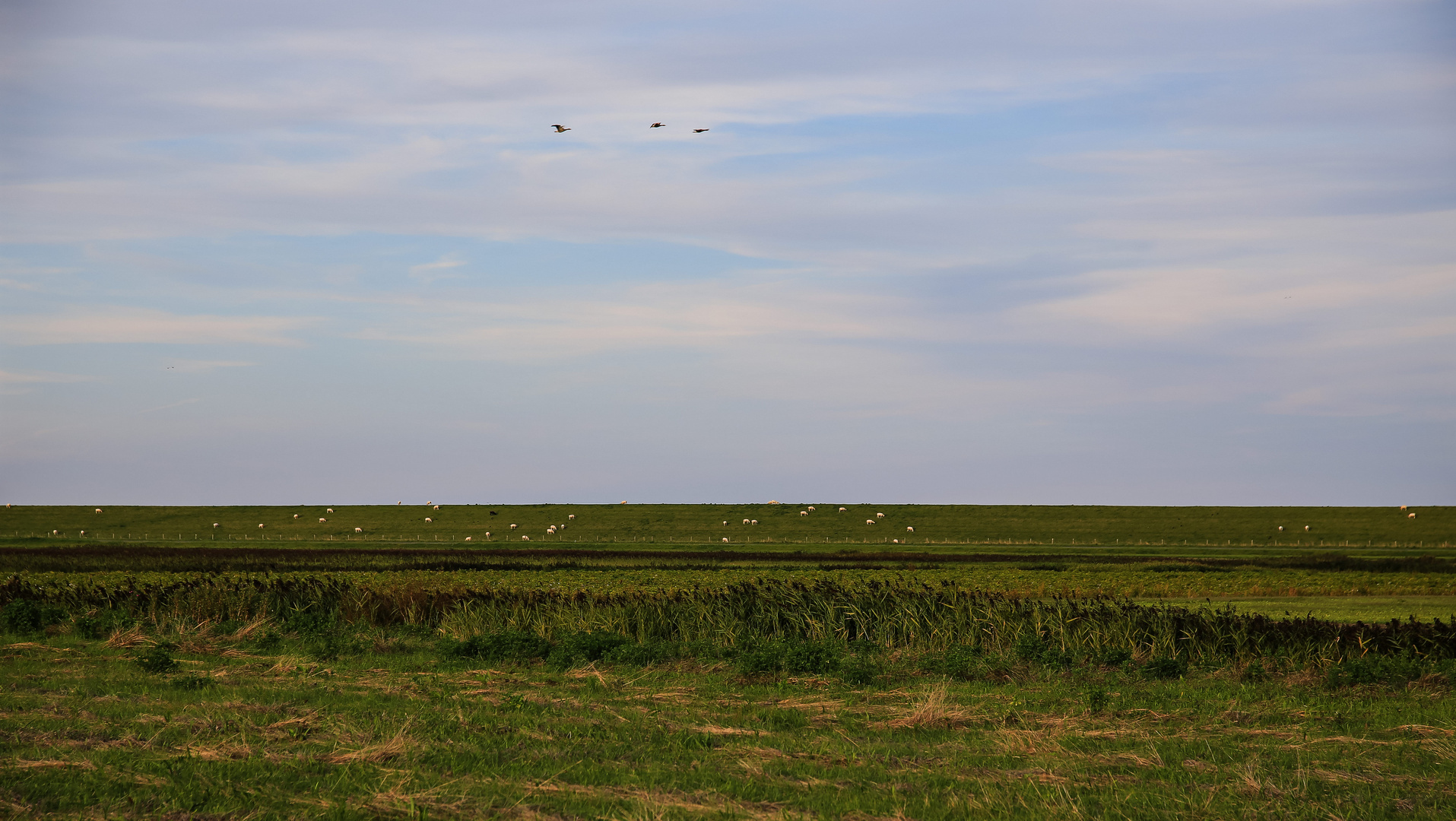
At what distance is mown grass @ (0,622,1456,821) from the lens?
315 inches

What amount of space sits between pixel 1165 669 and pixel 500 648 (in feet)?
34.8

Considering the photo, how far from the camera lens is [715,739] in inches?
418

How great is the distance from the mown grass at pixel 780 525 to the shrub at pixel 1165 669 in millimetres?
64584

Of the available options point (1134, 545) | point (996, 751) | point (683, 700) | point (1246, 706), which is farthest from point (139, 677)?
point (1134, 545)

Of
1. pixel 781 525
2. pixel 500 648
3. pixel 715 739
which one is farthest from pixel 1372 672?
pixel 781 525

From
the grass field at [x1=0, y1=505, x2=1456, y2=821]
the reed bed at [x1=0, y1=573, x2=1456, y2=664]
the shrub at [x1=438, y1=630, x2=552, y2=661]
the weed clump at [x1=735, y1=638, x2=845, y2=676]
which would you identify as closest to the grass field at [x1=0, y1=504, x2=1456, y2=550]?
the grass field at [x1=0, y1=505, x2=1456, y2=821]

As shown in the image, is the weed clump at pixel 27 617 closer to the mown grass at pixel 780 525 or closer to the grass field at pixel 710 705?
the grass field at pixel 710 705

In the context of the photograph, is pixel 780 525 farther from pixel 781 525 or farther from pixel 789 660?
pixel 789 660

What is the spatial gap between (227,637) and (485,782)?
12.4 metres

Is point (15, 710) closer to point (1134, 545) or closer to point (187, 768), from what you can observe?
point (187, 768)

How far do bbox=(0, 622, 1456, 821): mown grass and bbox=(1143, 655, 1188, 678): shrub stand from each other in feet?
0.15

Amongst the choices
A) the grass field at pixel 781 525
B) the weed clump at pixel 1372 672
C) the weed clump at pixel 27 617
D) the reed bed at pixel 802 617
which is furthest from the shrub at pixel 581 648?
the grass field at pixel 781 525

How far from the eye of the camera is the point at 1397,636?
16516mm

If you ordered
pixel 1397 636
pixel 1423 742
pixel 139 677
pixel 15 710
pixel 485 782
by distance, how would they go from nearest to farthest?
pixel 485 782
pixel 1423 742
pixel 15 710
pixel 139 677
pixel 1397 636
